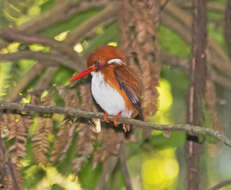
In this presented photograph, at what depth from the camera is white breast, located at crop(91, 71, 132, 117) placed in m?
2.57

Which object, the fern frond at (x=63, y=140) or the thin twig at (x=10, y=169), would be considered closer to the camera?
the thin twig at (x=10, y=169)

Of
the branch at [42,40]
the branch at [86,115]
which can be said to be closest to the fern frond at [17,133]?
the branch at [86,115]

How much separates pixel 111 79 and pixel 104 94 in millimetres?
95

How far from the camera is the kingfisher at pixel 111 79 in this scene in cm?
256

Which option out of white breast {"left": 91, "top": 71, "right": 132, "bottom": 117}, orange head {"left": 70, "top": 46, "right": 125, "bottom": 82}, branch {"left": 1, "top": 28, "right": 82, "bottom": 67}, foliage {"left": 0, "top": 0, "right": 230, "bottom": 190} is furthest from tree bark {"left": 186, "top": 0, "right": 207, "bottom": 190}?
branch {"left": 1, "top": 28, "right": 82, "bottom": 67}

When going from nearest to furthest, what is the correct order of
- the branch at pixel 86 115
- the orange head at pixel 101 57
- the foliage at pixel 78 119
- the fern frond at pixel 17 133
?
the branch at pixel 86 115
the fern frond at pixel 17 133
the foliage at pixel 78 119
the orange head at pixel 101 57

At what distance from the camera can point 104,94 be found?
2.58 metres

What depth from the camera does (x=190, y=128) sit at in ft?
6.18

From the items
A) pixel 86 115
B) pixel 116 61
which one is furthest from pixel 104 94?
pixel 86 115

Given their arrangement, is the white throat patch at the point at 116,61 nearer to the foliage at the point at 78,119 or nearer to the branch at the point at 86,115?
the foliage at the point at 78,119

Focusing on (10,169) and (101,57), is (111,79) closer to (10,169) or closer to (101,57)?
(101,57)

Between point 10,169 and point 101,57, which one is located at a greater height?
point 101,57

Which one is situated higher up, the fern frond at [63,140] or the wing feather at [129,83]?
the wing feather at [129,83]

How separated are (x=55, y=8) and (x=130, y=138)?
1121 mm
